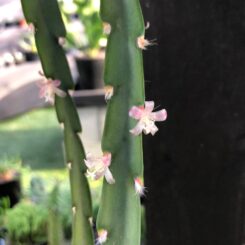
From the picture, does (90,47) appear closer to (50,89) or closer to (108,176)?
(50,89)

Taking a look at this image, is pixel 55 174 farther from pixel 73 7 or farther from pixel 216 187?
pixel 216 187

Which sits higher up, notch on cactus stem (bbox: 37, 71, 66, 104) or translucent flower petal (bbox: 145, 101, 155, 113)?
translucent flower petal (bbox: 145, 101, 155, 113)

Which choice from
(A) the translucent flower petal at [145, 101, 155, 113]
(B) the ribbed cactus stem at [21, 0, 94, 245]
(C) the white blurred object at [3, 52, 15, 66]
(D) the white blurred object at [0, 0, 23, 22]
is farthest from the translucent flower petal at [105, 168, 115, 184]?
(D) the white blurred object at [0, 0, 23, 22]

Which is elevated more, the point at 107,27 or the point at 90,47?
the point at 107,27

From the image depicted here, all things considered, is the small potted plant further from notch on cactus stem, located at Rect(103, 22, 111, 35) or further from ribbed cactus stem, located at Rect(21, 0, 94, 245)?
notch on cactus stem, located at Rect(103, 22, 111, 35)

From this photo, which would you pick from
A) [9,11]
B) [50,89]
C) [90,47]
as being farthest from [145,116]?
[9,11]

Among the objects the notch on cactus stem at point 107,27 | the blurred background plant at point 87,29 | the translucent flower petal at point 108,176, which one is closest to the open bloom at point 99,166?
the translucent flower petal at point 108,176
